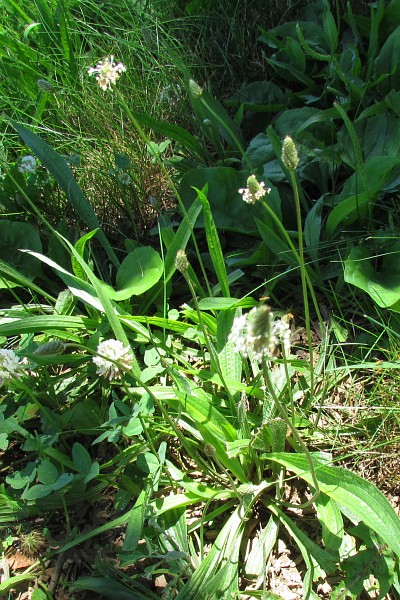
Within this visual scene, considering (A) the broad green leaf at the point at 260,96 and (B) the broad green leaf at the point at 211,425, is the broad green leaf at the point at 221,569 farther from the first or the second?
(A) the broad green leaf at the point at 260,96

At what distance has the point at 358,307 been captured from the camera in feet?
6.47

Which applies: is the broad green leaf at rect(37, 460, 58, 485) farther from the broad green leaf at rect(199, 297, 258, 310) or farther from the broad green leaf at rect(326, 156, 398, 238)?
the broad green leaf at rect(326, 156, 398, 238)

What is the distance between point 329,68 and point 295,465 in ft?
5.48

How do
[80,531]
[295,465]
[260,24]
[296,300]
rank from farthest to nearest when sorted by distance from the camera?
[260,24], [296,300], [80,531], [295,465]

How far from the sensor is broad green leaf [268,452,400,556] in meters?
1.30

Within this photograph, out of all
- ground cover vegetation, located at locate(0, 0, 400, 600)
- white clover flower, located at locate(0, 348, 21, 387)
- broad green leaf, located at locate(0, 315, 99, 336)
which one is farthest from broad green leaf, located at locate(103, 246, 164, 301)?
white clover flower, located at locate(0, 348, 21, 387)

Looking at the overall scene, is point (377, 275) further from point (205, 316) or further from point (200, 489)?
point (200, 489)

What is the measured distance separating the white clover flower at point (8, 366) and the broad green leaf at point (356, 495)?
2.33ft

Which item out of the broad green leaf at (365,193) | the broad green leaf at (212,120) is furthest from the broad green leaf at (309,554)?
the broad green leaf at (212,120)

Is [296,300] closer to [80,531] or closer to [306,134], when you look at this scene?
[306,134]

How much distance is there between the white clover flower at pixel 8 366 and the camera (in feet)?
4.82

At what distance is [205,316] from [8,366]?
25.6 inches

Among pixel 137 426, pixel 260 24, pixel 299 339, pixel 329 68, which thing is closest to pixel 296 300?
pixel 299 339

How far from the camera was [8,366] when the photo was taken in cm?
147
